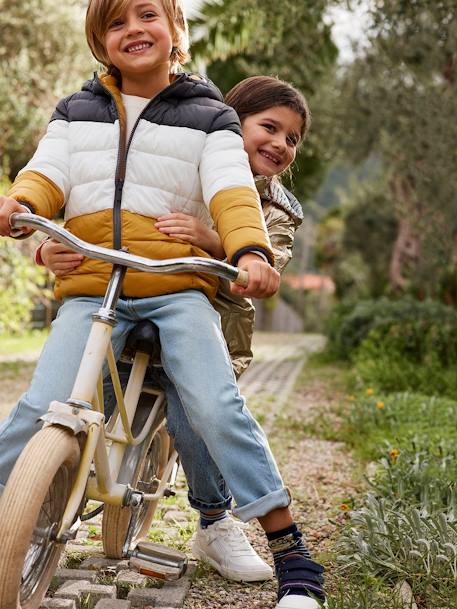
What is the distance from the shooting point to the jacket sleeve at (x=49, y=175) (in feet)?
8.39

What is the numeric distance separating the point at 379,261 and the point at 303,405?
19335 millimetres

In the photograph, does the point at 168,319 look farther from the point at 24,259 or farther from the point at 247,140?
the point at 24,259

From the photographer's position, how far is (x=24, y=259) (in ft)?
40.3

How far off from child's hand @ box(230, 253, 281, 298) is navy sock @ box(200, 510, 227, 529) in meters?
1.18

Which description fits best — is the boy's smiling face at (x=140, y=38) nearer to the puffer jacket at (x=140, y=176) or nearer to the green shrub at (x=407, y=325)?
the puffer jacket at (x=140, y=176)

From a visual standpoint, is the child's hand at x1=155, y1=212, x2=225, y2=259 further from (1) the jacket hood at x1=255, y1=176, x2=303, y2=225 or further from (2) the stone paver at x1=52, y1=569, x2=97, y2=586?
(2) the stone paver at x1=52, y1=569, x2=97, y2=586

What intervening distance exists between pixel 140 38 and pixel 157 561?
169 centimetres

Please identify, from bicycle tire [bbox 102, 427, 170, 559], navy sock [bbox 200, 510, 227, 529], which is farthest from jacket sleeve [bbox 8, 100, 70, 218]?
navy sock [bbox 200, 510, 227, 529]

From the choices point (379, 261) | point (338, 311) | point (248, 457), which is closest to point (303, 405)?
point (248, 457)

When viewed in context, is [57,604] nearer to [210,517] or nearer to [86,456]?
[86,456]

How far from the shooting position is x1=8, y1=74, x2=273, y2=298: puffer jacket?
258 cm

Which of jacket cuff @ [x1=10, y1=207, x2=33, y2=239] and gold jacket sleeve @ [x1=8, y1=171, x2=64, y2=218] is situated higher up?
gold jacket sleeve @ [x1=8, y1=171, x2=64, y2=218]

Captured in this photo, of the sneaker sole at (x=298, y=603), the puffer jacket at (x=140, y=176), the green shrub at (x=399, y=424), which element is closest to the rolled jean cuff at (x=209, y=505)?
the sneaker sole at (x=298, y=603)

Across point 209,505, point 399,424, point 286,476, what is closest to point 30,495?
point 209,505
